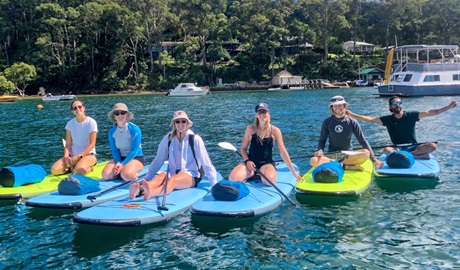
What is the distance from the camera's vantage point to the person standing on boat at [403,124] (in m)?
11.4

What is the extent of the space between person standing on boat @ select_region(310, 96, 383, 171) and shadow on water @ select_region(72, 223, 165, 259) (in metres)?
4.52

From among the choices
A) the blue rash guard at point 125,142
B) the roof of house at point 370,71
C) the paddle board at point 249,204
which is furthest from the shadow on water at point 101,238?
the roof of house at point 370,71

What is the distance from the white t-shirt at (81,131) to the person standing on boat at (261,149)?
406 cm

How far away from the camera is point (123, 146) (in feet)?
34.2

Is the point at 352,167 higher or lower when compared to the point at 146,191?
lower

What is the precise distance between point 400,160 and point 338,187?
2435mm

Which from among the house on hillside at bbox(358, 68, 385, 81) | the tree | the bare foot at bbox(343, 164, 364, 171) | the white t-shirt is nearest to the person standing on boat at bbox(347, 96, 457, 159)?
the bare foot at bbox(343, 164, 364, 171)

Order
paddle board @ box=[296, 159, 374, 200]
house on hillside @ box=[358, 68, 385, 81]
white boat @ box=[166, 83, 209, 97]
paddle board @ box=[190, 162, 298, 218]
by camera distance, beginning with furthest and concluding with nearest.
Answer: house on hillside @ box=[358, 68, 385, 81], white boat @ box=[166, 83, 209, 97], paddle board @ box=[296, 159, 374, 200], paddle board @ box=[190, 162, 298, 218]

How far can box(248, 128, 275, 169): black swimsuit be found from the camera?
30.6 feet

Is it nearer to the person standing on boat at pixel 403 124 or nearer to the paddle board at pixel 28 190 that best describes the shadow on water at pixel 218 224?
the paddle board at pixel 28 190

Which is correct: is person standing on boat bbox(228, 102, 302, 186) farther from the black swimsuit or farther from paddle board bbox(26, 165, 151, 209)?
paddle board bbox(26, 165, 151, 209)

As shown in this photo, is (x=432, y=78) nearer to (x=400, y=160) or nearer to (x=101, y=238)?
(x=400, y=160)

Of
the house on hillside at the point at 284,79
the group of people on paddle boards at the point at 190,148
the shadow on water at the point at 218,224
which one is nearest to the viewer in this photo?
the shadow on water at the point at 218,224

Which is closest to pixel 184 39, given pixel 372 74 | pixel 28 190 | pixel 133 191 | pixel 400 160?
pixel 372 74
